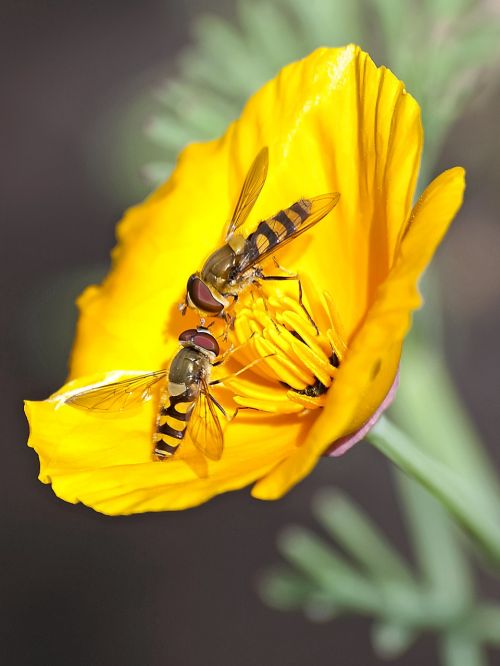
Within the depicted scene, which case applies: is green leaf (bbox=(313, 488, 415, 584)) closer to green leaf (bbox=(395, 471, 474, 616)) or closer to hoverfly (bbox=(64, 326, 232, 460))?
green leaf (bbox=(395, 471, 474, 616))

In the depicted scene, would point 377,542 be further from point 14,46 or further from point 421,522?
point 14,46

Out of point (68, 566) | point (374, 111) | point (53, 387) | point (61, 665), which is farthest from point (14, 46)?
point (374, 111)

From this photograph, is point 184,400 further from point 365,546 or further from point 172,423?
point 365,546

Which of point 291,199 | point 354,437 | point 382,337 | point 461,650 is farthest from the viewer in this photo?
point 461,650

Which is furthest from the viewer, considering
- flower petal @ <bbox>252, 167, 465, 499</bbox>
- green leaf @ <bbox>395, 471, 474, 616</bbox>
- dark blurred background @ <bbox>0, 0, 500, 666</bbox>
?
dark blurred background @ <bbox>0, 0, 500, 666</bbox>

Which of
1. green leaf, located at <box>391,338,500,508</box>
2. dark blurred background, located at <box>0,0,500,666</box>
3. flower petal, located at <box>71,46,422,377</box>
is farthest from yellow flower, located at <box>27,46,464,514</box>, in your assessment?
dark blurred background, located at <box>0,0,500,666</box>

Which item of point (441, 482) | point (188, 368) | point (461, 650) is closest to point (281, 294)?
point (188, 368)
